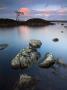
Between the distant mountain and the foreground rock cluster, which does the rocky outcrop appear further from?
the distant mountain

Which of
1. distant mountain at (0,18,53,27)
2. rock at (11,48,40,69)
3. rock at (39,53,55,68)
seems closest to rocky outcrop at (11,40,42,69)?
rock at (11,48,40,69)

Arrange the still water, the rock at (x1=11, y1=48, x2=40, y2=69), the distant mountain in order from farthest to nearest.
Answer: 1. the distant mountain
2. the rock at (x1=11, y1=48, x2=40, y2=69)
3. the still water

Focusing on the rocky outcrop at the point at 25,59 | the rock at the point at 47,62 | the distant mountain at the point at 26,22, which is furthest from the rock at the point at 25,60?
the distant mountain at the point at 26,22

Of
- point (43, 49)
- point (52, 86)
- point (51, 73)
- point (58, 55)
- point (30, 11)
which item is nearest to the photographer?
point (52, 86)

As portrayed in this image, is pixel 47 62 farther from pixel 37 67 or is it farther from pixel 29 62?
pixel 29 62

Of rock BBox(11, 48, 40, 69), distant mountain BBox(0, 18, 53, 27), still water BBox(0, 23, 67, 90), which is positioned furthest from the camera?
distant mountain BBox(0, 18, 53, 27)

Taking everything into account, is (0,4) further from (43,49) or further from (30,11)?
(43,49)

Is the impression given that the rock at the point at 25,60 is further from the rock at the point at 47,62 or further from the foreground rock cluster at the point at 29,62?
the rock at the point at 47,62

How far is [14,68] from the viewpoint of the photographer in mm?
3777

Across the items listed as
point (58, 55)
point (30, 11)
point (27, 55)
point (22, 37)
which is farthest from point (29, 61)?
point (30, 11)

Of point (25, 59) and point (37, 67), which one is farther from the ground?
point (25, 59)

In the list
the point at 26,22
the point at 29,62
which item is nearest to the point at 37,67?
the point at 29,62

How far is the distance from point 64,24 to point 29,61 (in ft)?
13.8

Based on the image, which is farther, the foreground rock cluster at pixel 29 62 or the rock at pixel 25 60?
the rock at pixel 25 60
